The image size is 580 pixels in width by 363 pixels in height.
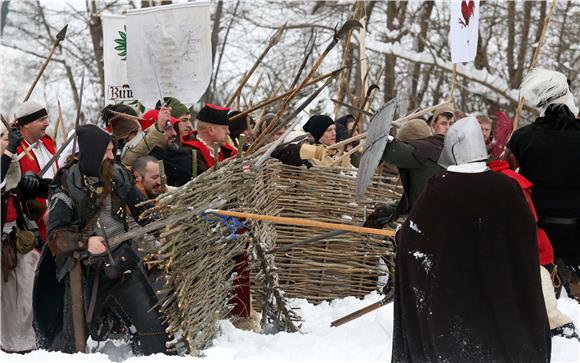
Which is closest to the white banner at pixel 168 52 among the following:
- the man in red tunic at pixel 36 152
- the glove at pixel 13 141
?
the man in red tunic at pixel 36 152

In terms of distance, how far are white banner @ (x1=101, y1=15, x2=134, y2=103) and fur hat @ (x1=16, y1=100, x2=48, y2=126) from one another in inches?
81.6

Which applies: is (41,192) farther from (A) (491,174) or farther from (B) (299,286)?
(A) (491,174)

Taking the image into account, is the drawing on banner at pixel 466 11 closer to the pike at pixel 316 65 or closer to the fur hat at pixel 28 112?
the pike at pixel 316 65

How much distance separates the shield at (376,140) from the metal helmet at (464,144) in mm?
893

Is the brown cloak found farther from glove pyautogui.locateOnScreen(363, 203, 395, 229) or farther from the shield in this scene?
glove pyautogui.locateOnScreen(363, 203, 395, 229)

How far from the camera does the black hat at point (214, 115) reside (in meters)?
7.14

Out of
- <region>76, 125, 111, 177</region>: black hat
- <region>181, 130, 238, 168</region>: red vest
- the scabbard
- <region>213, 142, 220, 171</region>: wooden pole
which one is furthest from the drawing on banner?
the scabbard

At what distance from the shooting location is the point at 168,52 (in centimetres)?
725

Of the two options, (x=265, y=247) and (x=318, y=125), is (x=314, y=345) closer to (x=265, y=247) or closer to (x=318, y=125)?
(x=265, y=247)

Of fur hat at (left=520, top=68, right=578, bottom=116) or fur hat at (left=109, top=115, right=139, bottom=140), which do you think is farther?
fur hat at (left=109, top=115, right=139, bottom=140)

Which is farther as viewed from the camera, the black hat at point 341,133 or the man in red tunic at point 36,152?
the black hat at point 341,133

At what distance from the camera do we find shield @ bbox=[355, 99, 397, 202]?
5.67 metres

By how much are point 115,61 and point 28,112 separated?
2.49 m

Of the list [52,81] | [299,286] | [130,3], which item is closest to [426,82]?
[130,3]
